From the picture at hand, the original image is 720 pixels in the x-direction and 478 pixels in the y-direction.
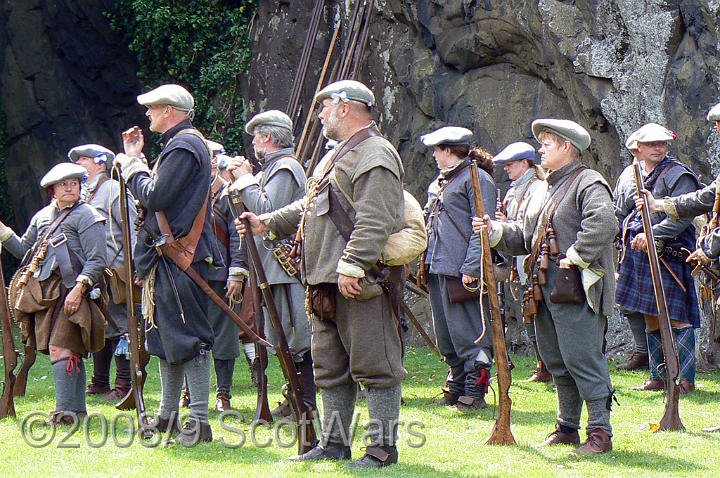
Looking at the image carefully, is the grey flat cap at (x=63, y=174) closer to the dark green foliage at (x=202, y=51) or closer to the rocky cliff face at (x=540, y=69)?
the rocky cliff face at (x=540, y=69)

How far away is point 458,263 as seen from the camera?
7738mm

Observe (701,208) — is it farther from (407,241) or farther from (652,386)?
(407,241)

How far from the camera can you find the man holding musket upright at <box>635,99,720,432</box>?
657 cm

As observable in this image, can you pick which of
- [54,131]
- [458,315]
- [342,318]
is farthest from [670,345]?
[54,131]

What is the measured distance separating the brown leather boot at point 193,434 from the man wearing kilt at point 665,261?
4.00m

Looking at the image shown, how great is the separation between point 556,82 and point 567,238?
18.8 ft

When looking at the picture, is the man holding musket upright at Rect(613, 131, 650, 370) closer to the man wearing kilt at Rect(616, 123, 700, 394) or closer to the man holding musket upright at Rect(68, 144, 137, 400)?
the man wearing kilt at Rect(616, 123, 700, 394)

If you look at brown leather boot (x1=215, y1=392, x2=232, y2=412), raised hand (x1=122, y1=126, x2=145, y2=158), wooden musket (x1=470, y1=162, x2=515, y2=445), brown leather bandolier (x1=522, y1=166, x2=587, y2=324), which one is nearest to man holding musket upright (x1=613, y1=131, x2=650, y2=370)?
brown leather bandolier (x1=522, y1=166, x2=587, y2=324)

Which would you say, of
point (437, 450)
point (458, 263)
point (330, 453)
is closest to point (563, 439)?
point (437, 450)

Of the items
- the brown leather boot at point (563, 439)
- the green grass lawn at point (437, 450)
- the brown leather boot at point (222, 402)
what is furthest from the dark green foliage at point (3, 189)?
the brown leather boot at point (563, 439)

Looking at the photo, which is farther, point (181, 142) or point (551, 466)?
point (181, 142)

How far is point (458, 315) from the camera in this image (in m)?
7.73

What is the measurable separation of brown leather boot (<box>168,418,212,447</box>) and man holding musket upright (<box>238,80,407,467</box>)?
933 millimetres

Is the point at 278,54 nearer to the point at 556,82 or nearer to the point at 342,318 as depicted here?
the point at 556,82
